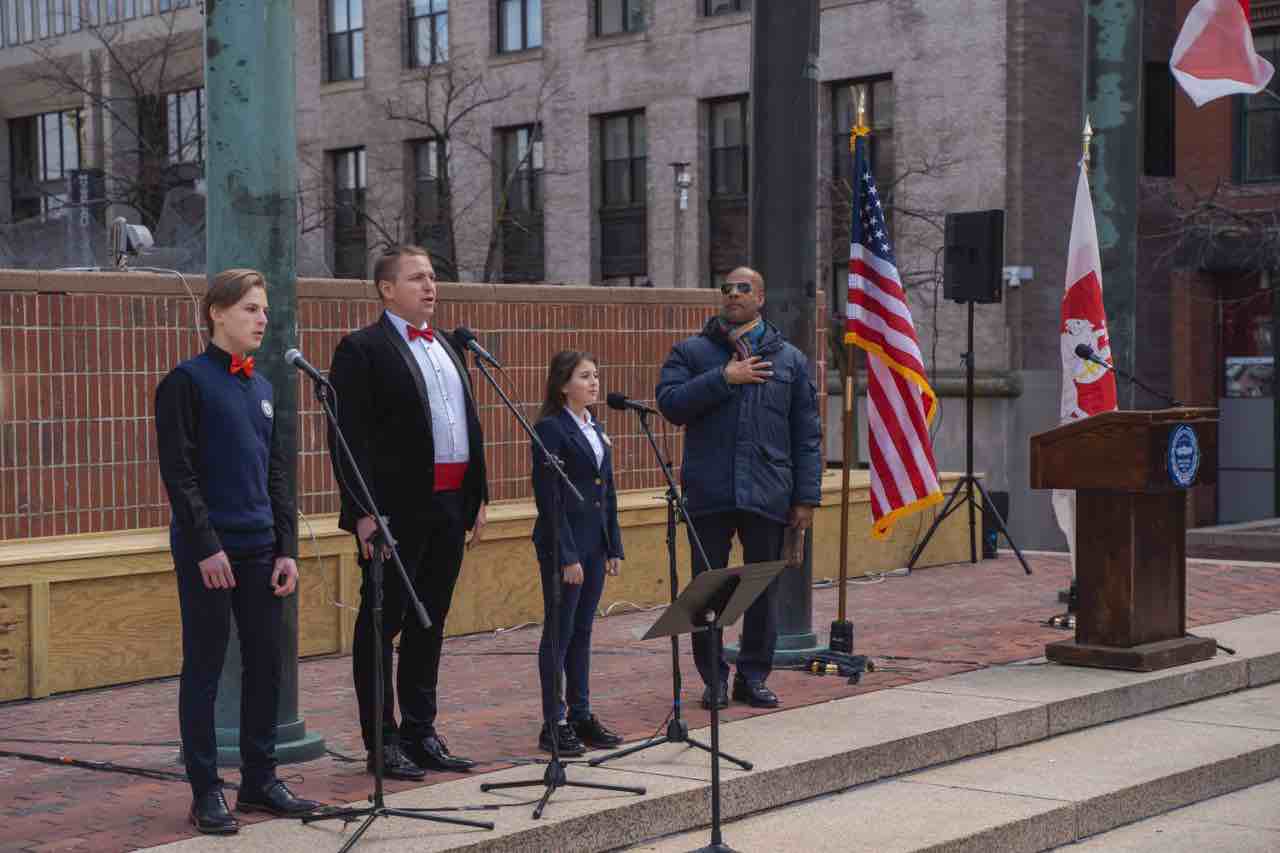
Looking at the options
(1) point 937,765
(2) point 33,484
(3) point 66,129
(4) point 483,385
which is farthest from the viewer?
(3) point 66,129

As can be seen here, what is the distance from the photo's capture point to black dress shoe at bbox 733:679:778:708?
29.6 ft

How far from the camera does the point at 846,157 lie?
3216 centimetres

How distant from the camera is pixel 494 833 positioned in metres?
6.49

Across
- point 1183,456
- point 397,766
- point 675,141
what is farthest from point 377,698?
point 675,141

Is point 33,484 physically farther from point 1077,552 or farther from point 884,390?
point 1077,552

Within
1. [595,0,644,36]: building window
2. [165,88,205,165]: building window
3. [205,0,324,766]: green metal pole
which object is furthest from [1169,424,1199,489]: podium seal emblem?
[165,88,205,165]: building window

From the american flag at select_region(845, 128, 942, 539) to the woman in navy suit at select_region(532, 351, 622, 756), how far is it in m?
2.63

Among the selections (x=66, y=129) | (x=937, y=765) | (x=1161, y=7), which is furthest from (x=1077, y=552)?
(x=66, y=129)

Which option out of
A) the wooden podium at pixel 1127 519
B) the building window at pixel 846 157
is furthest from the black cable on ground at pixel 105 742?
the building window at pixel 846 157

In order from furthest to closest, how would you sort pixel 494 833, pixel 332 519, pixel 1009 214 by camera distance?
pixel 1009 214, pixel 332 519, pixel 494 833

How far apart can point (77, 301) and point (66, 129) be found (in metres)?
37.5

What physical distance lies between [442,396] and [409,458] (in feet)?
0.91

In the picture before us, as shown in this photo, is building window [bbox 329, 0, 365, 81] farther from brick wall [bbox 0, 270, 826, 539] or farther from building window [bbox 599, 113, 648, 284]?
brick wall [bbox 0, 270, 826, 539]

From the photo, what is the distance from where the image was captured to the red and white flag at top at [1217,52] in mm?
14602
